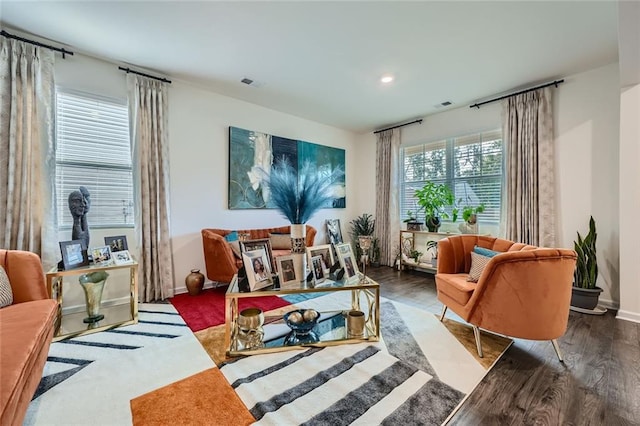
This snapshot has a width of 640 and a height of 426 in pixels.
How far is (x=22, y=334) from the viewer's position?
131 cm

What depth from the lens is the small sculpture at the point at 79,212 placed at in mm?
2463

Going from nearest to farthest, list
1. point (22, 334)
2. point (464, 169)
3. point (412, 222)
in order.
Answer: point (22, 334), point (464, 169), point (412, 222)

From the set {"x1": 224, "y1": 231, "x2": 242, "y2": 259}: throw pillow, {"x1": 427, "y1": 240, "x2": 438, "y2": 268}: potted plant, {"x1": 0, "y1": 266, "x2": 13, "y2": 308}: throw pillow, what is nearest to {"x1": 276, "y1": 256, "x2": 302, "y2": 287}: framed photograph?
{"x1": 224, "y1": 231, "x2": 242, "y2": 259}: throw pillow

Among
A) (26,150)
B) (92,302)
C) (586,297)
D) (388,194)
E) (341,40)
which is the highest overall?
(341,40)

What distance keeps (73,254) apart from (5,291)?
0.67m

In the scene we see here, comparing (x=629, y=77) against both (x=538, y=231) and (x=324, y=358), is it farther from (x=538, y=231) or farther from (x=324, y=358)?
(x=324, y=358)

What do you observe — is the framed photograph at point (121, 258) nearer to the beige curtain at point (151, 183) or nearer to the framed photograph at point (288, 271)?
the beige curtain at point (151, 183)

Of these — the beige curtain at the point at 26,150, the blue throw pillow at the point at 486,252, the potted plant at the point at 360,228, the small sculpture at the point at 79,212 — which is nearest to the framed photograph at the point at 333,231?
the potted plant at the point at 360,228

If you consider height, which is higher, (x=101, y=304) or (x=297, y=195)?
(x=297, y=195)

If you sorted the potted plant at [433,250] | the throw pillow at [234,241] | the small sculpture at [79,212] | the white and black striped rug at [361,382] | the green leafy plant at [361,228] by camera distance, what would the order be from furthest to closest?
the green leafy plant at [361,228] < the potted plant at [433,250] < the throw pillow at [234,241] < the small sculpture at [79,212] < the white and black striped rug at [361,382]

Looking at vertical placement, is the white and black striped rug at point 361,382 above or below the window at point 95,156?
below

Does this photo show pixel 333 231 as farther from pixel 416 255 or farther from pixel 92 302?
pixel 92 302

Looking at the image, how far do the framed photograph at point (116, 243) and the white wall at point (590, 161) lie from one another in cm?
503

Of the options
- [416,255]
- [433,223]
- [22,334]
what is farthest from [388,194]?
[22,334]
